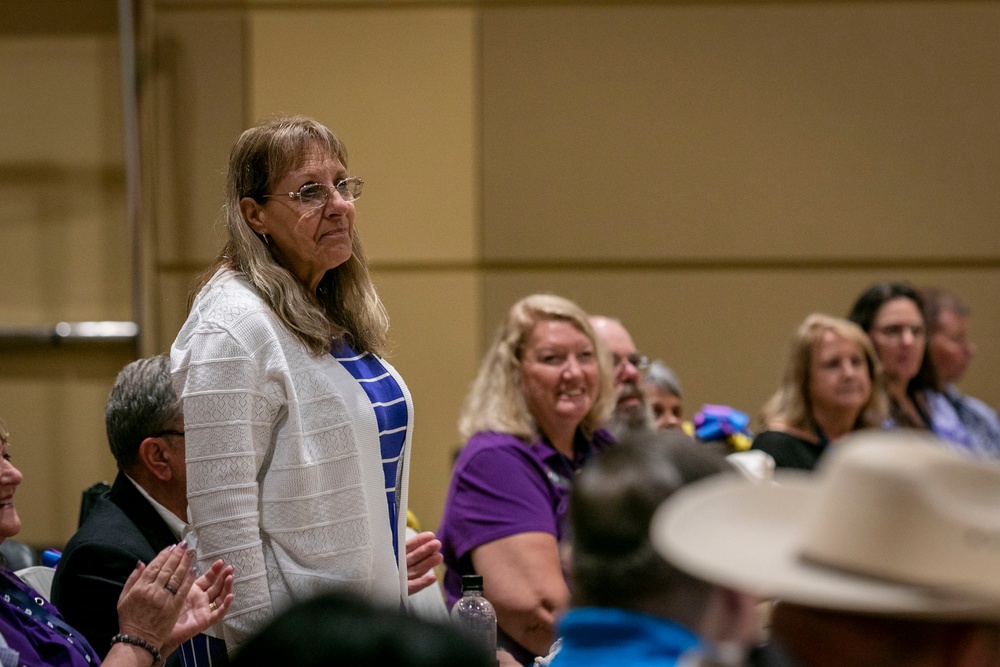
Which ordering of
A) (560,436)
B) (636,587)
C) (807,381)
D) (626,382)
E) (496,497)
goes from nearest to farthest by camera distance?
(636,587)
(496,497)
(560,436)
(626,382)
(807,381)

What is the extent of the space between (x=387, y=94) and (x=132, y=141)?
3.31 ft

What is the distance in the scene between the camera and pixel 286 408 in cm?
211

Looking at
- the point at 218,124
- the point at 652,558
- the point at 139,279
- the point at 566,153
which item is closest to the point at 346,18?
the point at 218,124

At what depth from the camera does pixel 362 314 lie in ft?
7.75

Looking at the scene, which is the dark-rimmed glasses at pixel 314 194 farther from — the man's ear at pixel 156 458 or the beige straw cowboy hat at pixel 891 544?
the beige straw cowboy hat at pixel 891 544

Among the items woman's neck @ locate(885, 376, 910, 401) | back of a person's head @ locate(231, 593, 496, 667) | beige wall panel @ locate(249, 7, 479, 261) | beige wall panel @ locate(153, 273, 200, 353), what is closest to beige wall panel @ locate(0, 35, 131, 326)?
beige wall panel @ locate(153, 273, 200, 353)

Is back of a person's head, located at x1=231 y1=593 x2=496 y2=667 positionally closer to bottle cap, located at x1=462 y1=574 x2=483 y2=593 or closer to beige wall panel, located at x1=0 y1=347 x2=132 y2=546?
bottle cap, located at x1=462 y1=574 x2=483 y2=593

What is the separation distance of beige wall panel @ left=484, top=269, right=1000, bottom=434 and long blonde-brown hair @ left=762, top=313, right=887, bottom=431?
685 millimetres

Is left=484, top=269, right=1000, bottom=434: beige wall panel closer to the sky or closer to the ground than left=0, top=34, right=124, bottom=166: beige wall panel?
closer to the ground

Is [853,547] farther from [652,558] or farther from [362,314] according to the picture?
[362,314]

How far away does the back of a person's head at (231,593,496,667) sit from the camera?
2.58 feet

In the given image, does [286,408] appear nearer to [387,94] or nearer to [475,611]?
[475,611]

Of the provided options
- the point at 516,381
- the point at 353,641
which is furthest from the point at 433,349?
the point at 353,641

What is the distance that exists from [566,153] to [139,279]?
173 centimetres
